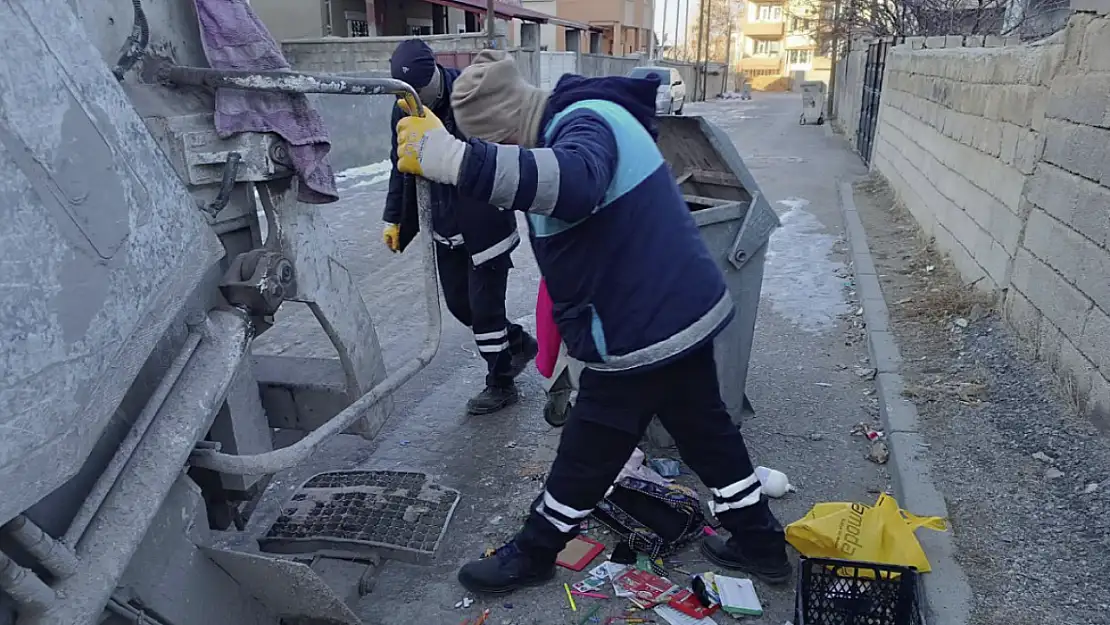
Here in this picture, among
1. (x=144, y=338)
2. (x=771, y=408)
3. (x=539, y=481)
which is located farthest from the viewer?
(x=771, y=408)

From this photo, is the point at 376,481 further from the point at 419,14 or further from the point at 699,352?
the point at 419,14

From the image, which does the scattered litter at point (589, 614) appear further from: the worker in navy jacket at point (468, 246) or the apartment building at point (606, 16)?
the apartment building at point (606, 16)

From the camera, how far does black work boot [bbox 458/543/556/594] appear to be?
2.60 m

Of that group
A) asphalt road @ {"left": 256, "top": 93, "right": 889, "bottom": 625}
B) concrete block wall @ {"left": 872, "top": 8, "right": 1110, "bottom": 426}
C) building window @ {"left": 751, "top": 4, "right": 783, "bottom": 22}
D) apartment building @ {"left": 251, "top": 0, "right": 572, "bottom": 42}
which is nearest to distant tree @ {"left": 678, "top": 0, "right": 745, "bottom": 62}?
building window @ {"left": 751, "top": 4, "right": 783, "bottom": 22}

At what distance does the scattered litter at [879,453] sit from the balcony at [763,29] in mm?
67457

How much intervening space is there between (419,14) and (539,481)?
20.9m

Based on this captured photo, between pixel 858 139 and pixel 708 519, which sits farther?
pixel 858 139

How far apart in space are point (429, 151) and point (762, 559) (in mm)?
1693

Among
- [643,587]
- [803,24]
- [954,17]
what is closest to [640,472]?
[643,587]

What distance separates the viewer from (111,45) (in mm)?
1833

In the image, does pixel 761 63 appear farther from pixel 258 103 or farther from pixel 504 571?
pixel 258 103

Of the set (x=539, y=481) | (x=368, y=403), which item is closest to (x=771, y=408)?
Result: (x=539, y=481)

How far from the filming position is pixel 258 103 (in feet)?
6.75

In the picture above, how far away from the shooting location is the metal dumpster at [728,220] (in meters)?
3.11
